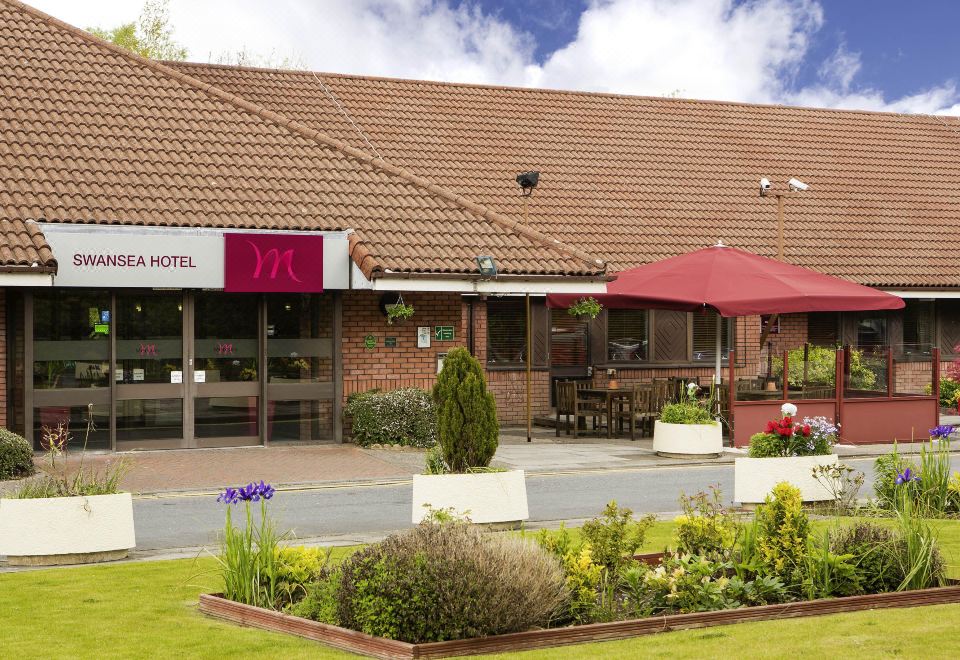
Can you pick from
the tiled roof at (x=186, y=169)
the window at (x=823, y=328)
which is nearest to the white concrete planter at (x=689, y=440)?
the tiled roof at (x=186, y=169)

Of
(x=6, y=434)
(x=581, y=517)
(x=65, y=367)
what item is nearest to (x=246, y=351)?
(x=65, y=367)

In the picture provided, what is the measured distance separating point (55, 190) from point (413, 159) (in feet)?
30.0

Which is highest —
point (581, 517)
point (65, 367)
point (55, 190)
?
point (55, 190)

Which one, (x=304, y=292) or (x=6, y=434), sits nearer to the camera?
(x=6, y=434)

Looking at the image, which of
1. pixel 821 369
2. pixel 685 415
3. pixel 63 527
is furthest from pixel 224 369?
pixel 63 527

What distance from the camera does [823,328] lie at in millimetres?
29578

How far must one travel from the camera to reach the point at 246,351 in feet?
70.0

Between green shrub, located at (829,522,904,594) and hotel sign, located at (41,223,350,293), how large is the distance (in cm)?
1273

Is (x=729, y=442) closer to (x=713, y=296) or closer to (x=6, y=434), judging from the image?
(x=713, y=296)

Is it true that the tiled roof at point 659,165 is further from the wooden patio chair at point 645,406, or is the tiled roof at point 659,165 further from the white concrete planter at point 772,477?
the white concrete planter at point 772,477

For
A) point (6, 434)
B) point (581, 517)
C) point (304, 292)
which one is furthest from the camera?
point (304, 292)

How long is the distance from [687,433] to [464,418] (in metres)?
8.07

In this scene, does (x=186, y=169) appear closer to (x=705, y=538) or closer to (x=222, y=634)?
(x=705, y=538)

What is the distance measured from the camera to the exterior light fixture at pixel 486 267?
839 inches
